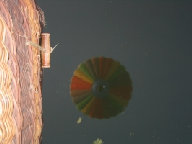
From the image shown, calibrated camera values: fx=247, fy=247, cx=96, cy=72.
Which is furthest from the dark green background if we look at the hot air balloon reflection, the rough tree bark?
the rough tree bark

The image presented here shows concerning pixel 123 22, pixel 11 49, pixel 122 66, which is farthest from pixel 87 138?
pixel 11 49

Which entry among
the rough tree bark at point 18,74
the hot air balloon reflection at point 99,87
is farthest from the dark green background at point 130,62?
the rough tree bark at point 18,74

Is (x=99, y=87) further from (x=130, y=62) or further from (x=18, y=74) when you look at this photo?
(x=18, y=74)

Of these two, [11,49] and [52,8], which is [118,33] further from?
[11,49]

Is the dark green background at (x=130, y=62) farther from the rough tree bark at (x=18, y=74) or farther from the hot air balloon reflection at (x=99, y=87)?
the rough tree bark at (x=18, y=74)

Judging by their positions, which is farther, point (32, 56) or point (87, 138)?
point (87, 138)

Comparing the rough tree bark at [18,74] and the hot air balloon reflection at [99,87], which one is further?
the hot air balloon reflection at [99,87]

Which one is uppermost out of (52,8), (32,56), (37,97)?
(52,8)
